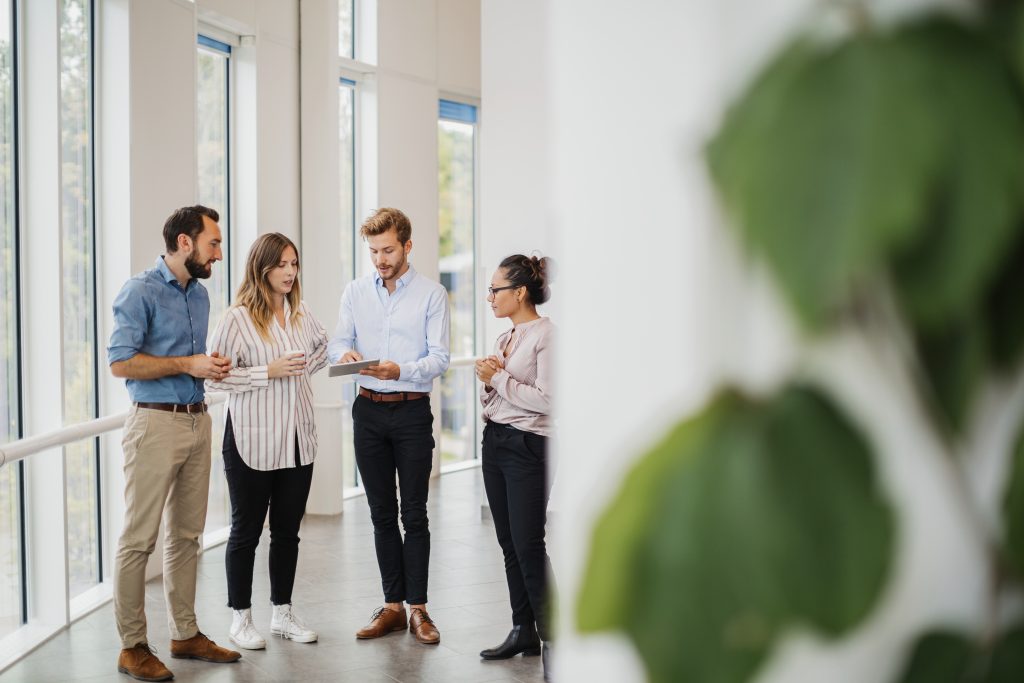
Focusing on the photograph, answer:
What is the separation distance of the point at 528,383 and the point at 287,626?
1.59 metres

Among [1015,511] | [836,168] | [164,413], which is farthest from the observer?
[164,413]

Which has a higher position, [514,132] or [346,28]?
[346,28]

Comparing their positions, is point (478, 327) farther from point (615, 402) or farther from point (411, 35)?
point (615, 402)

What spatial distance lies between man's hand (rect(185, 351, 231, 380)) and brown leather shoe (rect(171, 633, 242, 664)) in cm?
112

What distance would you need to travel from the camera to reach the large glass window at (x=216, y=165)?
640 centimetres

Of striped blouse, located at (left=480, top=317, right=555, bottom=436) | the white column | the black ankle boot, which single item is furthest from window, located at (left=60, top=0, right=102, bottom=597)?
striped blouse, located at (left=480, top=317, right=555, bottom=436)

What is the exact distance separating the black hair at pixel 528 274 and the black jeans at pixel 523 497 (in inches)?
21.0

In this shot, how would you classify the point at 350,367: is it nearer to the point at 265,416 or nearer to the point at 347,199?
the point at 265,416

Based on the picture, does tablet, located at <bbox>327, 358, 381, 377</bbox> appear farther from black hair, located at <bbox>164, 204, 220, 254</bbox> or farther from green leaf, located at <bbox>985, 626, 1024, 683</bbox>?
green leaf, located at <bbox>985, 626, 1024, 683</bbox>

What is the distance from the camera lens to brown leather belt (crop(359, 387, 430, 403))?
172 inches

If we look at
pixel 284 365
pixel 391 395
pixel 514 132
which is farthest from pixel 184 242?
pixel 514 132

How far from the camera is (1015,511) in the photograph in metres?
0.58

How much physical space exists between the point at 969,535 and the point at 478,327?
915cm

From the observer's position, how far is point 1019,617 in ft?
2.05
